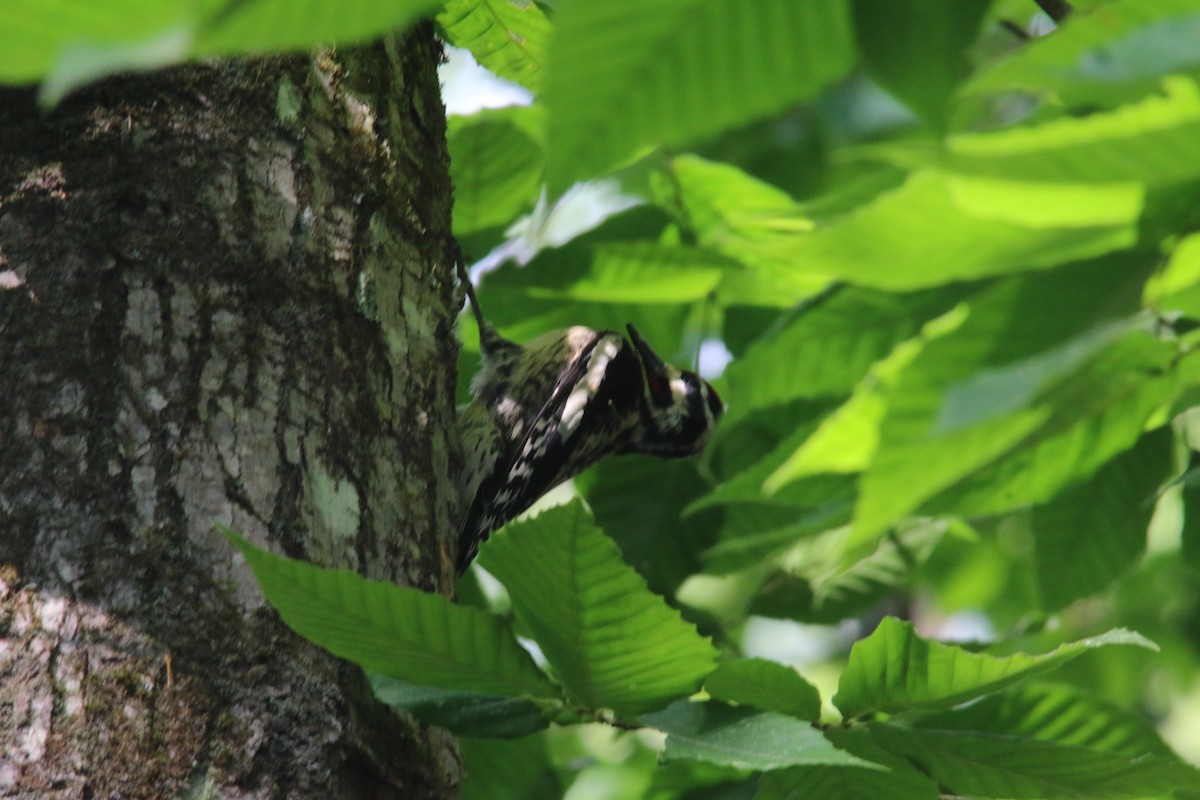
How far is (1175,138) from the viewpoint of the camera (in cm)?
68

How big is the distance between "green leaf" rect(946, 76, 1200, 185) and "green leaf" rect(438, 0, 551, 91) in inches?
52.5

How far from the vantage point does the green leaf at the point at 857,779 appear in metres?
1.39

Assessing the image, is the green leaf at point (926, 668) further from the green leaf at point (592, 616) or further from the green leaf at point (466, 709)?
the green leaf at point (466, 709)

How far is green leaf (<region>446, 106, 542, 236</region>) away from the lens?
2295mm

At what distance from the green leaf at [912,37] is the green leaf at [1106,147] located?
17 centimetres

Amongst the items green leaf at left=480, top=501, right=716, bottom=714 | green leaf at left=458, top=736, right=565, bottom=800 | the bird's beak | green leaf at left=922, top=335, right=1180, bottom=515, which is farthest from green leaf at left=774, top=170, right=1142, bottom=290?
the bird's beak

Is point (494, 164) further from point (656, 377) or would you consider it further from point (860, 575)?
point (656, 377)

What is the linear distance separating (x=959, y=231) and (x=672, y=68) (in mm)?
218

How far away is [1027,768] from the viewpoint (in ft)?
4.70

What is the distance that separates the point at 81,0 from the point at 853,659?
108cm

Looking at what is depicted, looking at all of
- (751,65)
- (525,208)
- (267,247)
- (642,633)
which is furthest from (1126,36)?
(525,208)

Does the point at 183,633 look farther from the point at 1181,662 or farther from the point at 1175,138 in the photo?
the point at 1181,662

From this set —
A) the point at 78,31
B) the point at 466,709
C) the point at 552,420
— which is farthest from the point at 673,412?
the point at 78,31

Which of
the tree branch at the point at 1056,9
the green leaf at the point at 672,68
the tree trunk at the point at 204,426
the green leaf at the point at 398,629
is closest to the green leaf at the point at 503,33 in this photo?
the tree trunk at the point at 204,426
